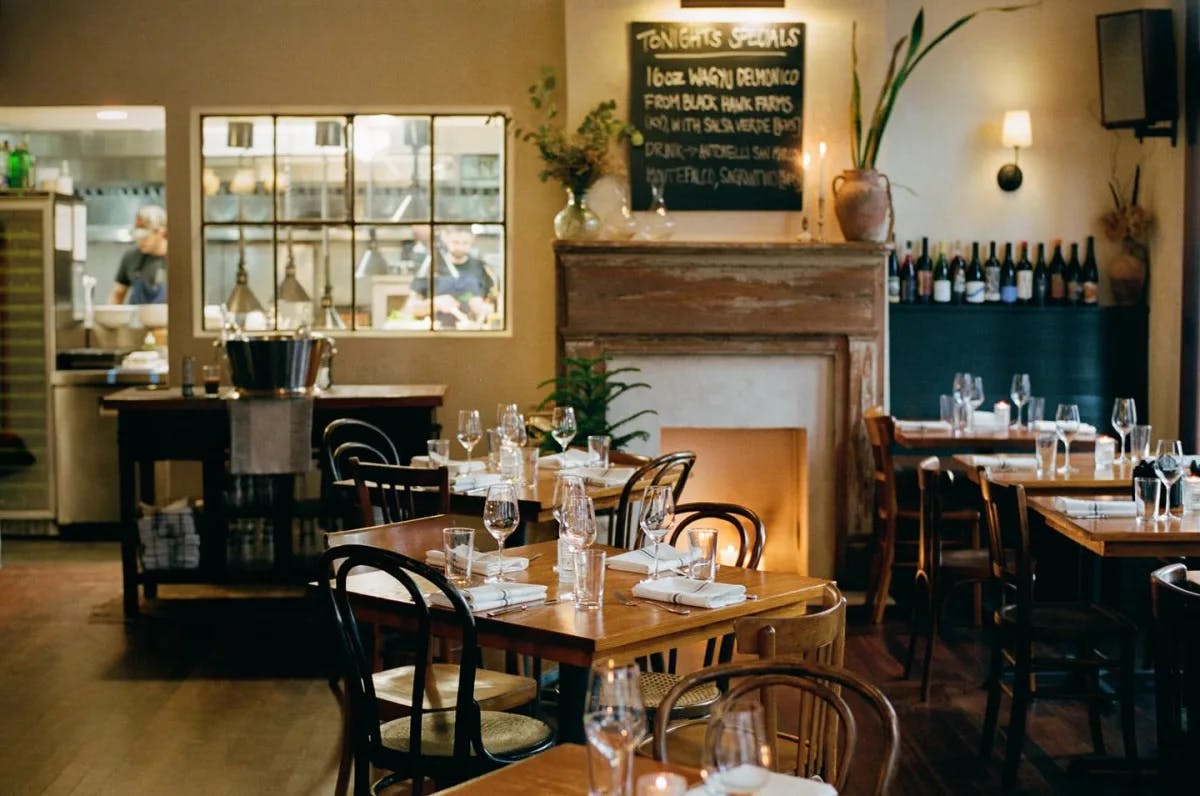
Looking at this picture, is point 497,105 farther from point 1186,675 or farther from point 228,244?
point 1186,675

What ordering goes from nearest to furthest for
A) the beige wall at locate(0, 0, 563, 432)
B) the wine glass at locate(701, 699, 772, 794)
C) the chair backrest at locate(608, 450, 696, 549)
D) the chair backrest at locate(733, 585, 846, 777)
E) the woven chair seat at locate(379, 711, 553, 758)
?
the wine glass at locate(701, 699, 772, 794) → the chair backrest at locate(733, 585, 846, 777) → the woven chair seat at locate(379, 711, 553, 758) → the chair backrest at locate(608, 450, 696, 549) → the beige wall at locate(0, 0, 563, 432)

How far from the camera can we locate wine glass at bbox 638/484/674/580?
3.30 metres

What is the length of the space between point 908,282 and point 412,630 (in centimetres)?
505

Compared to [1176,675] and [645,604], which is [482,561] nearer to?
[645,604]

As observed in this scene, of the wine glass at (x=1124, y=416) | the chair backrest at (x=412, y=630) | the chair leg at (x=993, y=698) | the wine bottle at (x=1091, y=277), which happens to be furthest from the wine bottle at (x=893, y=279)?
the chair backrest at (x=412, y=630)

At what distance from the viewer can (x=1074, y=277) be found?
767 cm

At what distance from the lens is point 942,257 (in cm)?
762

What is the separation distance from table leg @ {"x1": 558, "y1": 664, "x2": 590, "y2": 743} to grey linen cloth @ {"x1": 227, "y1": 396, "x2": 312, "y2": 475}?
330 centimetres

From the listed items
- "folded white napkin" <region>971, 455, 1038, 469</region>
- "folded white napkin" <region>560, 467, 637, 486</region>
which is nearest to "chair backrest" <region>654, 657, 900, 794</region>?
"folded white napkin" <region>560, 467, 637, 486</region>

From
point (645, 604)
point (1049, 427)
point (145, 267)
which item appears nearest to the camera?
point (645, 604)

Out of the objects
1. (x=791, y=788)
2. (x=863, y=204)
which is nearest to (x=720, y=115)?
(x=863, y=204)

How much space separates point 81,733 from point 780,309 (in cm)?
388

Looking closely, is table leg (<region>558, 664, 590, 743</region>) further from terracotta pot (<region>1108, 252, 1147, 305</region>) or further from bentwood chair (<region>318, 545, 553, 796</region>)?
terracotta pot (<region>1108, 252, 1147, 305</region>)

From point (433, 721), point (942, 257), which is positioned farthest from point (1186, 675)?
point (942, 257)
